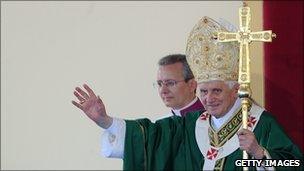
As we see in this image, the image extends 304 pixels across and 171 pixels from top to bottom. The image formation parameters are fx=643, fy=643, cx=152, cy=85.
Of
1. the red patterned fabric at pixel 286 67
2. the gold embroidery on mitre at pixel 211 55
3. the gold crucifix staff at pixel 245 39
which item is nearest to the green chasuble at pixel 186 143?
the gold embroidery on mitre at pixel 211 55

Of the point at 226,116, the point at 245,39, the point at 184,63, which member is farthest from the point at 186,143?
the point at 245,39

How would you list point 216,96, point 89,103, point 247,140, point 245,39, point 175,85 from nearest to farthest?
1. point 247,140
2. point 245,39
3. point 89,103
4. point 216,96
5. point 175,85

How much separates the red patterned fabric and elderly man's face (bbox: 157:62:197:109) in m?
0.70

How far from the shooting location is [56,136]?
504 cm

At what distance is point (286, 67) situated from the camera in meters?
4.54

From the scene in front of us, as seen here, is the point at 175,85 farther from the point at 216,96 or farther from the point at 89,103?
the point at 89,103

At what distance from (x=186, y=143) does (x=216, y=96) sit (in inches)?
13.8

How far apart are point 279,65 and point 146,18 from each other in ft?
3.54

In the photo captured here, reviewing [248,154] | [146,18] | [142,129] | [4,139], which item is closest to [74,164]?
[4,139]

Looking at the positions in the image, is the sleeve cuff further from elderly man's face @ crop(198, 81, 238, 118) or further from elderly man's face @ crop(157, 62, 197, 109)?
elderly man's face @ crop(157, 62, 197, 109)

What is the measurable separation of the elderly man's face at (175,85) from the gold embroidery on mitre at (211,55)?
0.51m

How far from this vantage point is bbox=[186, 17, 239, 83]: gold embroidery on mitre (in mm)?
3445

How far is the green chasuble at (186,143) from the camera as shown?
3.40 metres

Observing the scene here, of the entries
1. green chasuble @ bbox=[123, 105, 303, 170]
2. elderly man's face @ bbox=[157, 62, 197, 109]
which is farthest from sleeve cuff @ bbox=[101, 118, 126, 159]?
elderly man's face @ bbox=[157, 62, 197, 109]
